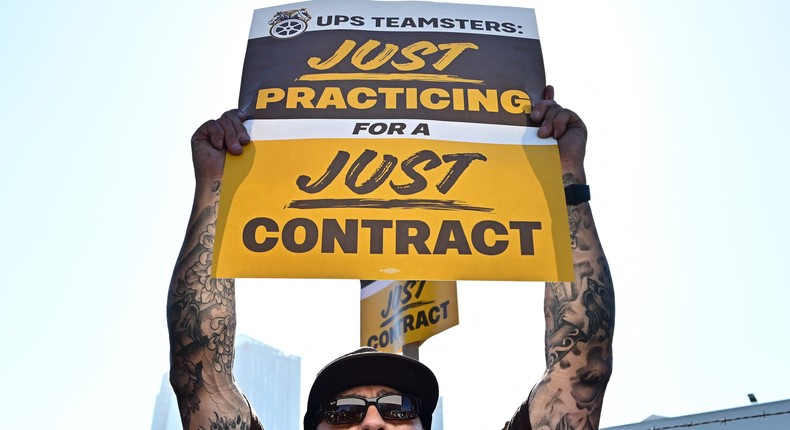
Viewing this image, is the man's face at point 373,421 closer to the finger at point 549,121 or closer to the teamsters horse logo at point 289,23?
the finger at point 549,121

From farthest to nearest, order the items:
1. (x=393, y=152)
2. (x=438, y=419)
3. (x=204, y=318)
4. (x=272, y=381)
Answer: (x=272, y=381) → (x=438, y=419) → (x=204, y=318) → (x=393, y=152)

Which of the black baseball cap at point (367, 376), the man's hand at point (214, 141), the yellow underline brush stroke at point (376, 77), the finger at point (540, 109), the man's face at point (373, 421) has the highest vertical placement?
the yellow underline brush stroke at point (376, 77)

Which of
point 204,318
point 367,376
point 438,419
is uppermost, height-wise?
point 438,419

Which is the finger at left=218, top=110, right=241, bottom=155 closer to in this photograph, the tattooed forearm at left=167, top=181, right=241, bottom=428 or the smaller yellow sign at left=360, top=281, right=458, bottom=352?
the tattooed forearm at left=167, top=181, right=241, bottom=428

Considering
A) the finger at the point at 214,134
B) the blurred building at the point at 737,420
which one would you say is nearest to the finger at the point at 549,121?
the finger at the point at 214,134

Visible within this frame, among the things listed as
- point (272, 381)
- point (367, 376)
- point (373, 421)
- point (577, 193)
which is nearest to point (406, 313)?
point (367, 376)

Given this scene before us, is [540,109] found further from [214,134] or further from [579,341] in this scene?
[214,134]

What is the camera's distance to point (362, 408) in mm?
2373

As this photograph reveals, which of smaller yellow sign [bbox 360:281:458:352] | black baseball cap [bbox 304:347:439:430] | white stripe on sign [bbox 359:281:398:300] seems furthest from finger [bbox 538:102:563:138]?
white stripe on sign [bbox 359:281:398:300]

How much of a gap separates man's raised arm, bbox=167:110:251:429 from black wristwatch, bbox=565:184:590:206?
4.35 feet

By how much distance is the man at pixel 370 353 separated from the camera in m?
2.42

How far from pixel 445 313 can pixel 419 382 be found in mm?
2176

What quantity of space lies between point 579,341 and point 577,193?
626 millimetres

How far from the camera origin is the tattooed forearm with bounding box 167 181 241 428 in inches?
97.3
